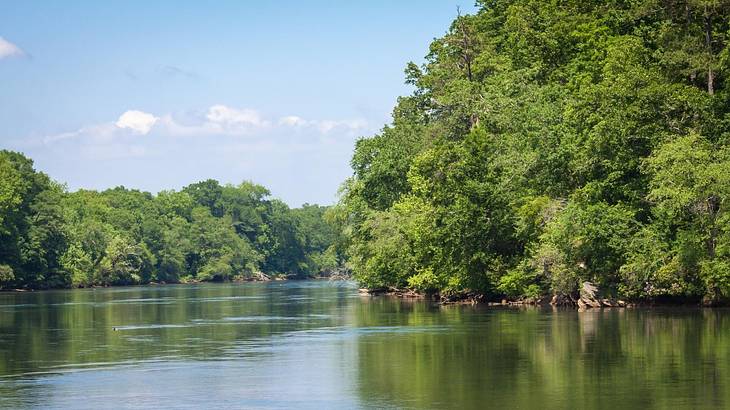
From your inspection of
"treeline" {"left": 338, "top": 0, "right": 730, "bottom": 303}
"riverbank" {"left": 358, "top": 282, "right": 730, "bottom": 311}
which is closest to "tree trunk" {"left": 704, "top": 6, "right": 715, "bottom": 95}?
"treeline" {"left": 338, "top": 0, "right": 730, "bottom": 303}

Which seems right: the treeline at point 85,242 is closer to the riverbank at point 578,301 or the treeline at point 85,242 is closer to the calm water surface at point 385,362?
the riverbank at point 578,301

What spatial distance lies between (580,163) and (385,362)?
2687cm

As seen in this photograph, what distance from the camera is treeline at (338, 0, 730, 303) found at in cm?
5331

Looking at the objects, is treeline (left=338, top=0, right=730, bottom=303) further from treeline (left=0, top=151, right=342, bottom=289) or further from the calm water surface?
treeline (left=0, top=151, right=342, bottom=289)

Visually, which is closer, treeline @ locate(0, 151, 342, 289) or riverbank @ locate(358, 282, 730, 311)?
riverbank @ locate(358, 282, 730, 311)

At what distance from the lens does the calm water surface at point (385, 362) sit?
26453mm

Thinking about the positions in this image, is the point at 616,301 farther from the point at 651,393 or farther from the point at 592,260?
the point at 651,393

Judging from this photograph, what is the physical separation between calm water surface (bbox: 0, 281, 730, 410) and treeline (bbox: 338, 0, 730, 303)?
3455 millimetres

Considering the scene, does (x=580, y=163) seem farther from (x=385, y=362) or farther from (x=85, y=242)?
(x=85, y=242)

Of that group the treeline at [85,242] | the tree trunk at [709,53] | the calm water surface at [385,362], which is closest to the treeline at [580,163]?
the tree trunk at [709,53]

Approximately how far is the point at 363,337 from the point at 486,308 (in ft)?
63.3

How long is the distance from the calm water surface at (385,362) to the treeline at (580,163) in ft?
11.3

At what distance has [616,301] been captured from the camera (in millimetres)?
58531

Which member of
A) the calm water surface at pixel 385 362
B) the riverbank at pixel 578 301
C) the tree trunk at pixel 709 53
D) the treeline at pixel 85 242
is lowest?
the calm water surface at pixel 385 362
